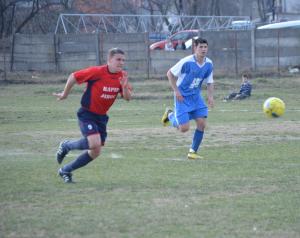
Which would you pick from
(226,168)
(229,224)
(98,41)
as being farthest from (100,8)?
(229,224)

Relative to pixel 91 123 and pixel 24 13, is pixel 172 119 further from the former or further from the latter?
pixel 24 13

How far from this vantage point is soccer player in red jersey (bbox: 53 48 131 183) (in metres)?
9.04

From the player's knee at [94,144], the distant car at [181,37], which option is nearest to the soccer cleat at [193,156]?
the player's knee at [94,144]

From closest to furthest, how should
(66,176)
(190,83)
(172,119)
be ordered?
1. (66,176)
2. (190,83)
3. (172,119)

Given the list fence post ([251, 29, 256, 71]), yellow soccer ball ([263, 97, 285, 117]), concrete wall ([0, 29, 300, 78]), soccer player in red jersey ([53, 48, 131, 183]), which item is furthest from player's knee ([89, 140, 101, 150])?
fence post ([251, 29, 256, 71])

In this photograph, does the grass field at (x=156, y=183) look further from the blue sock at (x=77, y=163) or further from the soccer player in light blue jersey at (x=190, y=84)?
the soccer player in light blue jersey at (x=190, y=84)

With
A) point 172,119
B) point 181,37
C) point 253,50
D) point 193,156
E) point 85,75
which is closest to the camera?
point 85,75

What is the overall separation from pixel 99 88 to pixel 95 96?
0.11m

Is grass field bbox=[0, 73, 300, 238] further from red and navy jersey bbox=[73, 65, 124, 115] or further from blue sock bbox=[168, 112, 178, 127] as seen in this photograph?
red and navy jersey bbox=[73, 65, 124, 115]

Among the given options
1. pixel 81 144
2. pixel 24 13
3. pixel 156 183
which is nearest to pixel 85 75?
pixel 81 144

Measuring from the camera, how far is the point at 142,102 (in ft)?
80.9

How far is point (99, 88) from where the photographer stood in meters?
9.13

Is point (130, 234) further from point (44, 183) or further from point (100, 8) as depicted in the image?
point (100, 8)

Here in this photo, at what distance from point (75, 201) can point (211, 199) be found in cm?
142
